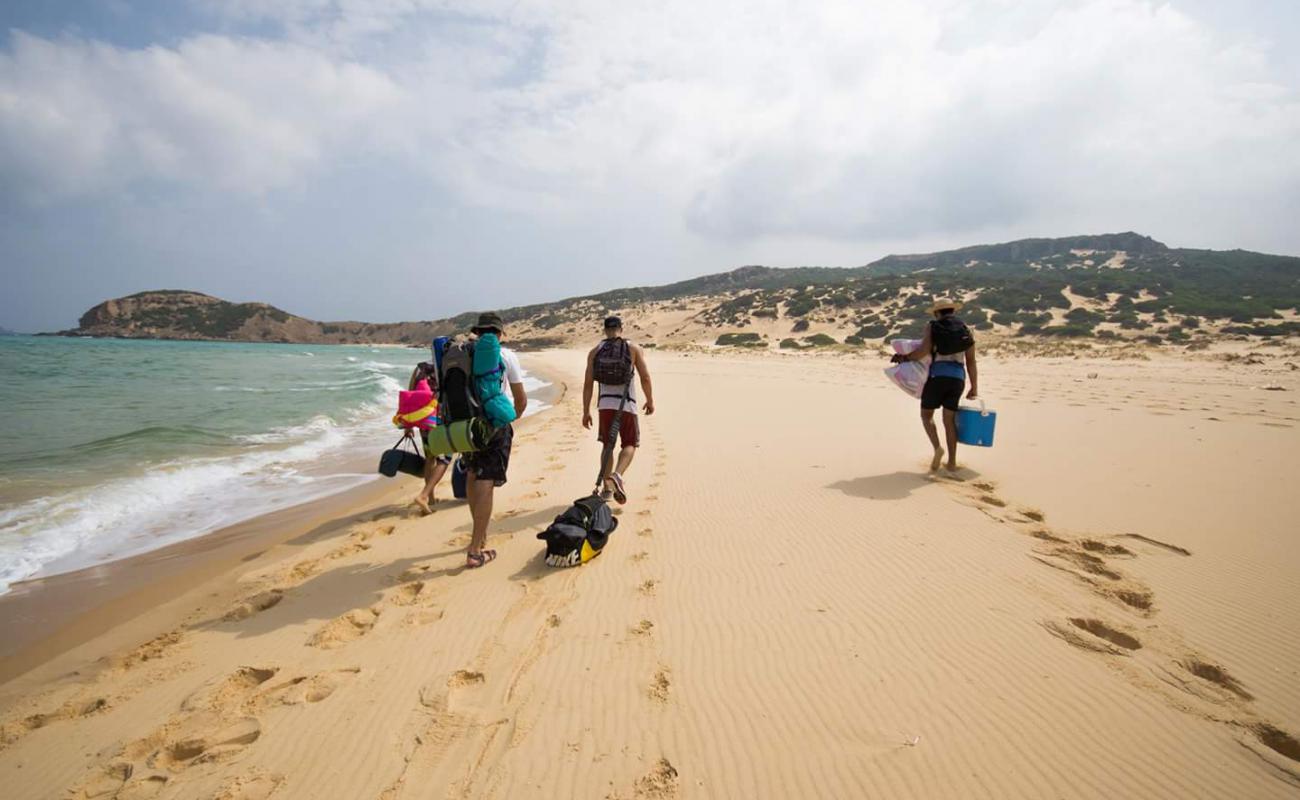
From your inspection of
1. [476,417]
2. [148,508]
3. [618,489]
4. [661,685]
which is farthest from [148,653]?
[148,508]

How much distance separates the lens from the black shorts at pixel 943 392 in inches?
240

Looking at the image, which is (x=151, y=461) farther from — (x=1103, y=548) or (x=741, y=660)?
(x=1103, y=548)

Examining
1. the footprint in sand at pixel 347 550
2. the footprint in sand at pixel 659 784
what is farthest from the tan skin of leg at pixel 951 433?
the footprint in sand at pixel 347 550

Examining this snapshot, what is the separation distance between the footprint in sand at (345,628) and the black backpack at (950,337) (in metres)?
6.10

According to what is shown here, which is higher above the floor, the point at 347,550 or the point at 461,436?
the point at 461,436

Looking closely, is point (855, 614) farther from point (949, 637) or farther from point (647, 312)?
point (647, 312)

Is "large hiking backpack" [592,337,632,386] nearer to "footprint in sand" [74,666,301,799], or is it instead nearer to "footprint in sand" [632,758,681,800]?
"footprint in sand" [74,666,301,799]

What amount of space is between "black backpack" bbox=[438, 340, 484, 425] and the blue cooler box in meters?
5.40

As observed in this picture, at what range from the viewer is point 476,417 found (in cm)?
Answer: 405

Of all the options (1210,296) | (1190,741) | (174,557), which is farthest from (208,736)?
(1210,296)

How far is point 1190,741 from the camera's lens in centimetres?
213

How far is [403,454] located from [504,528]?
4.72 feet

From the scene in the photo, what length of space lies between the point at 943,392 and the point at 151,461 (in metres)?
11.3

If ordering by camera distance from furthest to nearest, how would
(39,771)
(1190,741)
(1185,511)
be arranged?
(1185,511), (39,771), (1190,741)
